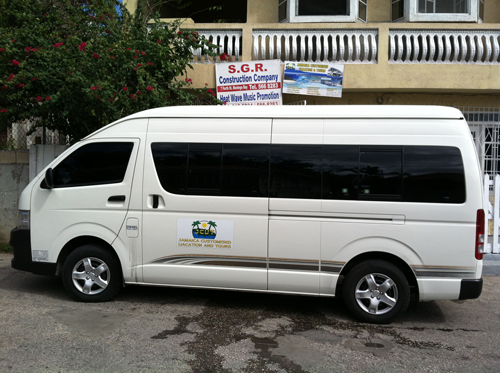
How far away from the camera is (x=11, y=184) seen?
9.30m

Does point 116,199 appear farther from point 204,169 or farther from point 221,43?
point 221,43

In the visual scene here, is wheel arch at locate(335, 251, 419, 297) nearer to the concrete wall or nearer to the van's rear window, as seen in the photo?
the van's rear window

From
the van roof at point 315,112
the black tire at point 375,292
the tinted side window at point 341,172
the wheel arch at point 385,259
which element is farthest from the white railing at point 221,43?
the black tire at point 375,292

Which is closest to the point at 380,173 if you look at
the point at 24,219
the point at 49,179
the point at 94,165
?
the point at 94,165

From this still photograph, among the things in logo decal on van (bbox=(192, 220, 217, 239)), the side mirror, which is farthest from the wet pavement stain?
the side mirror

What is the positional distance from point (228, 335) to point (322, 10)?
8.43 meters

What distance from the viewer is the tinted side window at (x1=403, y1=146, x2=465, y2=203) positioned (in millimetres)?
5059

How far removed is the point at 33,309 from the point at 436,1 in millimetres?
10069

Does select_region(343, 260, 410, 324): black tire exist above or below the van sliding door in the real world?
below

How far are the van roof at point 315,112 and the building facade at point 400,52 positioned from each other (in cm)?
470

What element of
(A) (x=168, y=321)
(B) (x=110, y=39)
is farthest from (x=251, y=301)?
(B) (x=110, y=39)

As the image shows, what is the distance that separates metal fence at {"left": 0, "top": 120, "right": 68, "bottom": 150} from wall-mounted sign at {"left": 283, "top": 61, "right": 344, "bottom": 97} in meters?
4.73

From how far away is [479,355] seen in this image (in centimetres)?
446

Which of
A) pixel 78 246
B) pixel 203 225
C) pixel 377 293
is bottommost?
pixel 377 293
